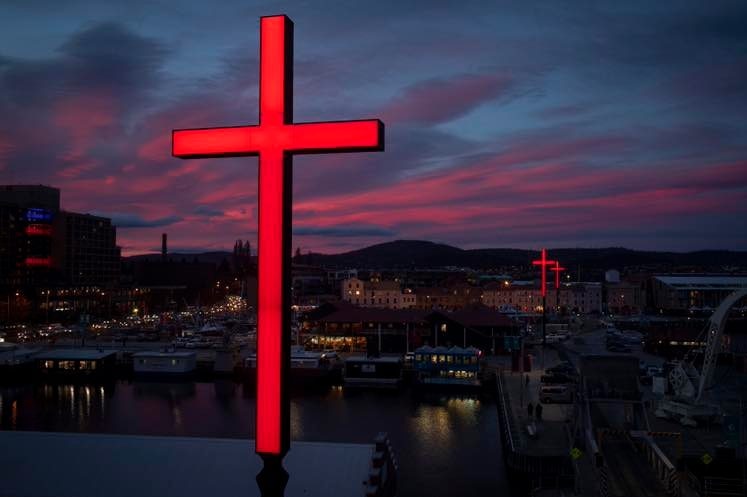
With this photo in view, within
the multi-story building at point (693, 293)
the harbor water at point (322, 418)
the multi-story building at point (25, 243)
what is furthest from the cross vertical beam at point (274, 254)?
the multi-story building at point (25, 243)

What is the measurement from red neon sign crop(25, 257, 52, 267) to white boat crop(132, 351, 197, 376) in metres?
54.1

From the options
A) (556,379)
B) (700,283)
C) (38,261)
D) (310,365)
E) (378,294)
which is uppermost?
(38,261)

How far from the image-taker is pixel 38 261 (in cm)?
8056

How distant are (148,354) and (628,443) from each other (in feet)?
88.1

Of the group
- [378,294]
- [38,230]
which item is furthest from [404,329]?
[38,230]

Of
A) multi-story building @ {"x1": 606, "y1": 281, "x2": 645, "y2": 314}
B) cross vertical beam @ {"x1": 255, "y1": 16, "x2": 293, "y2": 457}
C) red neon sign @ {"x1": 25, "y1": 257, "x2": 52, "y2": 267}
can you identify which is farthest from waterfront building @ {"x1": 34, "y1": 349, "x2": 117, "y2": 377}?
multi-story building @ {"x1": 606, "y1": 281, "x2": 645, "y2": 314}

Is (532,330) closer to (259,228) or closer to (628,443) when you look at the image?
(628,443)

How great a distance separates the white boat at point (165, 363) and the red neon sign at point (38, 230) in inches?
2164

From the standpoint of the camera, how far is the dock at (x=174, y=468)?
35.5 ft

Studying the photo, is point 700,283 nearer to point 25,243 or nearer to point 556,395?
point 556,395

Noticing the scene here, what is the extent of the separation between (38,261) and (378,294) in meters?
44.7

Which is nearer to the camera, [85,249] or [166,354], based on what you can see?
[166,354]

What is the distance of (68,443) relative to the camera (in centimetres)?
1257

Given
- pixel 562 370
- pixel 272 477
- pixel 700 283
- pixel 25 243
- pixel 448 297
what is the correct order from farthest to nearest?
pixel 25 243, pixel 700 283, pixel 448 297, pixel 562 370, pixel 272 477
